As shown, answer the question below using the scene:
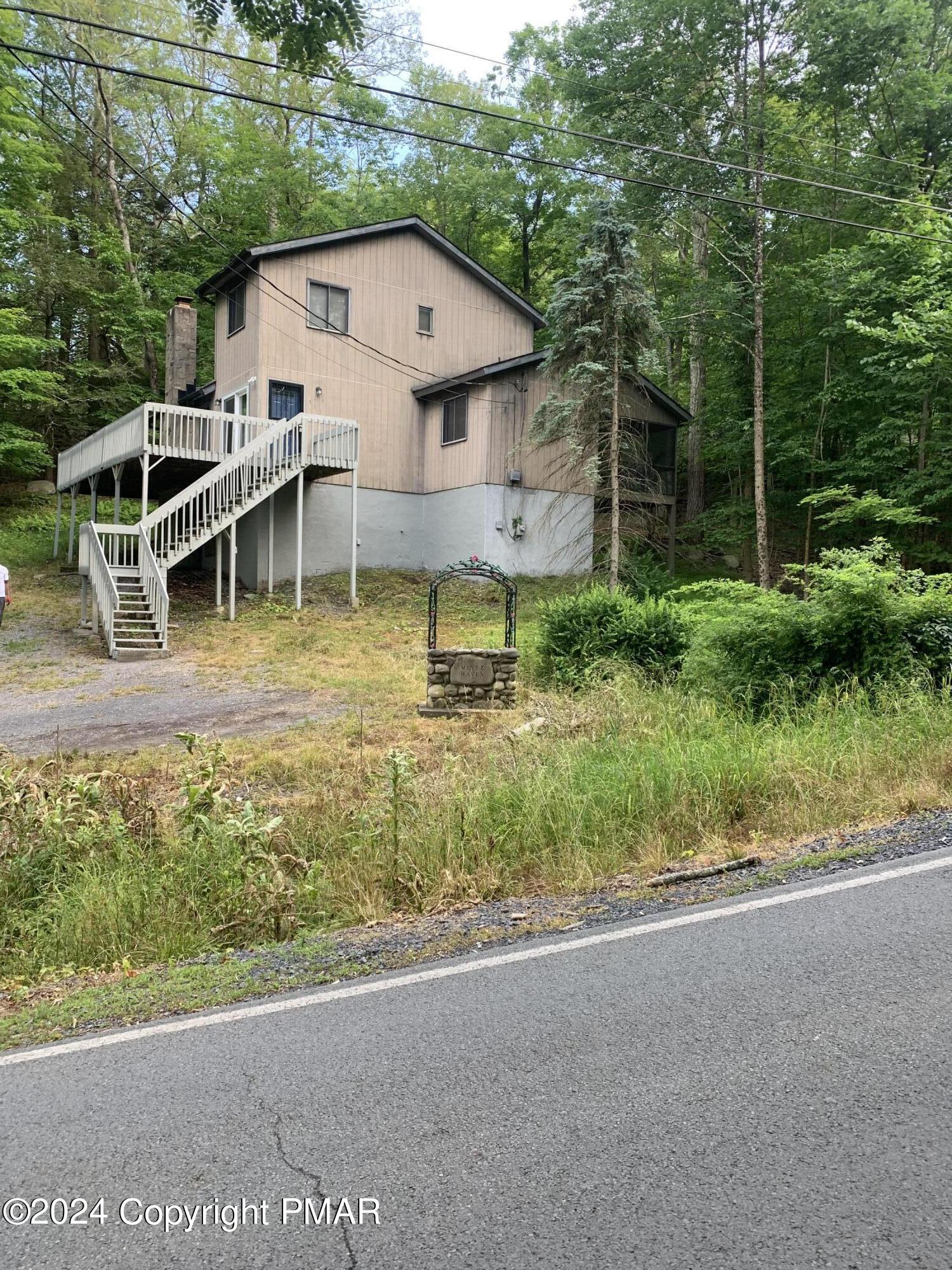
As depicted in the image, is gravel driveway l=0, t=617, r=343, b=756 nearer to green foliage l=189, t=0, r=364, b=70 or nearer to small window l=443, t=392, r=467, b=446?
green foliage l=189, t=0, r=364, b=70

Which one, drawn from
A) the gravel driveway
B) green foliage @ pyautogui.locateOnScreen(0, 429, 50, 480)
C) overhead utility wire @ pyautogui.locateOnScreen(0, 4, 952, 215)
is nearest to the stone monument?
the gravel driveway

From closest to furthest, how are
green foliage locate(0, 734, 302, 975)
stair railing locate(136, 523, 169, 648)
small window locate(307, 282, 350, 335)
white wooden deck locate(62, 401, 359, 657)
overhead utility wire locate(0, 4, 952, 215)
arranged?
green foliage locate(0, 734, 302, 975) < overhead utility wire locate(0, 4, 952, 215) < stair railing locate(136, 523, 169, 648) < white wooden deck locate(62, 401, 359, 657) < small window locate(307, 282, 350, 335)

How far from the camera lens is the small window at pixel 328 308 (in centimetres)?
2081

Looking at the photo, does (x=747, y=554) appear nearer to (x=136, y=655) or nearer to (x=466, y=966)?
(x=136, y=655)

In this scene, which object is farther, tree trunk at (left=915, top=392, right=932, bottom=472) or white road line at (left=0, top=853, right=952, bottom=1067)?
tree trunk at (left=915, top=392, right=932, bottom=472)

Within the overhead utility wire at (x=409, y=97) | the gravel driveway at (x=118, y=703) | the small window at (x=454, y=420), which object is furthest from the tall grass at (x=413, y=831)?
the small window at (x=454, y=420)

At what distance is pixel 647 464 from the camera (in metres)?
20.3

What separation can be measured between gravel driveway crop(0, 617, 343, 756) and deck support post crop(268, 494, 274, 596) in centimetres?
490

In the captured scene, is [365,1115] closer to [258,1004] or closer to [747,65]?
[258,1004]

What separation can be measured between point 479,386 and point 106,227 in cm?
1782

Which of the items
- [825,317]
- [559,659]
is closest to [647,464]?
[825,317]

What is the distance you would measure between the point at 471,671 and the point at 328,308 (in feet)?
46.6

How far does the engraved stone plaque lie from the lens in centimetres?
1065

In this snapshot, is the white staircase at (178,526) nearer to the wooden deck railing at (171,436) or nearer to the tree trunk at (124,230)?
the wooden deck railing at (171,436)
